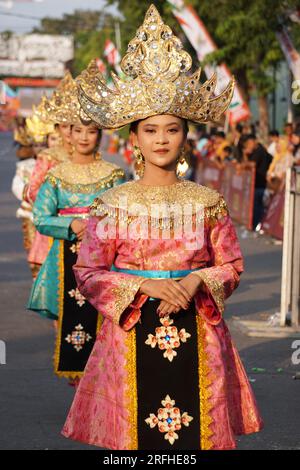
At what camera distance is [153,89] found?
5719mm

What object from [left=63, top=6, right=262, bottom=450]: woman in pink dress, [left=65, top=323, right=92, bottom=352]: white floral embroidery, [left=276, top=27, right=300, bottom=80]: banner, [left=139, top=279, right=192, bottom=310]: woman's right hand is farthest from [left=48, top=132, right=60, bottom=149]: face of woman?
[left=276, top=27, right=300, bottom=80]: banner

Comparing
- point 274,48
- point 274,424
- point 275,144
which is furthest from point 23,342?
point 274,48

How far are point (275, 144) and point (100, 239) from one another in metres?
17.2

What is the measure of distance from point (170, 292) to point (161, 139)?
691 millimetres

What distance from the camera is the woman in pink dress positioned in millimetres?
5582

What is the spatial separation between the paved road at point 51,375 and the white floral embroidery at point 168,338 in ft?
6.51

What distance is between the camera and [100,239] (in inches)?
223

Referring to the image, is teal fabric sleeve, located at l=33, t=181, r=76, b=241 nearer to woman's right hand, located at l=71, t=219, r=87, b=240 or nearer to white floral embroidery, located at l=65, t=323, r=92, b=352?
woman's right hand, located at l=71, t=219, r=87, b=240

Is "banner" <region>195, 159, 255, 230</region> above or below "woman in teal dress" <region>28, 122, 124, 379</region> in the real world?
below

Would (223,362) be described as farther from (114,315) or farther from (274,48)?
(274,48)

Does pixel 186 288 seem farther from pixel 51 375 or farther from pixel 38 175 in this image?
pixel 38 175

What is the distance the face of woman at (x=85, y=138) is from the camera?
8688mm

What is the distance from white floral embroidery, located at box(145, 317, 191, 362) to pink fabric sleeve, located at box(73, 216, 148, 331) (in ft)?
0.34

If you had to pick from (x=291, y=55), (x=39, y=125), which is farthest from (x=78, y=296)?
(x=291, y=55)
